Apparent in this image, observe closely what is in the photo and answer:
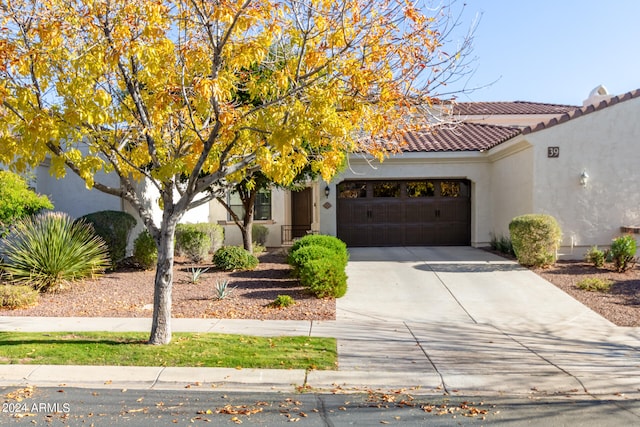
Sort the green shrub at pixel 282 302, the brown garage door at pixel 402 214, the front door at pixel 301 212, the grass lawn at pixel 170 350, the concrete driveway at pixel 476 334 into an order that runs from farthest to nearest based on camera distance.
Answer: the front door at pixel 301 212 < the brown garage door at pixel 402 214 < the green shrub at pixel 282 302 < the grass lawn at pixel 170 350 < the concrete driveway at pixel 476 334

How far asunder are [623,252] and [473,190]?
19.8 ft

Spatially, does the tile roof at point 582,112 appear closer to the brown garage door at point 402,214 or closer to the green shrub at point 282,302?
the brown garage door at point 402,214

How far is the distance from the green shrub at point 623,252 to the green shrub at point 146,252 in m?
11.5

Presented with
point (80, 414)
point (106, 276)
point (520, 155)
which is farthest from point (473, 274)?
point (80, 414)

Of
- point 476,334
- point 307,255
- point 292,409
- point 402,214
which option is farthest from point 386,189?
point 292,409

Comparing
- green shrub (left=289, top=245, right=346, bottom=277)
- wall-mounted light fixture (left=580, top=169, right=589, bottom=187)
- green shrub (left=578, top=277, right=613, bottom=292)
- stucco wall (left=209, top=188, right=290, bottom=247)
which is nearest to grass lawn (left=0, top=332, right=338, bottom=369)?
green shrub (left=289, top=245, right=346, bottom=277)

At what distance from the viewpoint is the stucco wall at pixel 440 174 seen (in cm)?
1772

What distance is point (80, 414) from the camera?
515 cm

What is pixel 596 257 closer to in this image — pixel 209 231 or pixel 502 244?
pixel 502 244

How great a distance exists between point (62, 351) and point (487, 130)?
56.5 ft

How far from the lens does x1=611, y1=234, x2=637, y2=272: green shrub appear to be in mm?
12617

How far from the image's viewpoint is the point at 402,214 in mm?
18156

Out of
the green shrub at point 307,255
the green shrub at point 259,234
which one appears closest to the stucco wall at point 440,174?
the green shrub at point 259,234

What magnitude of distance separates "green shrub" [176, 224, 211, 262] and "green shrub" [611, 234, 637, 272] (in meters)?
10.7
